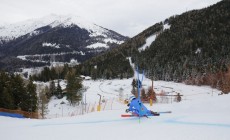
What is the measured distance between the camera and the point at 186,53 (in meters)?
152

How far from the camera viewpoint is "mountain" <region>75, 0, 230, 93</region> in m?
114

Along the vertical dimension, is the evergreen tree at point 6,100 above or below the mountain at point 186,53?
below

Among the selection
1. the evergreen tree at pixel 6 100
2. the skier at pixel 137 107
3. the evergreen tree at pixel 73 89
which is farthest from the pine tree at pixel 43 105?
the skier at pixel 137 107

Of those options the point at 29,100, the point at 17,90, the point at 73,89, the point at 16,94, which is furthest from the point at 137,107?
the point at 73,89

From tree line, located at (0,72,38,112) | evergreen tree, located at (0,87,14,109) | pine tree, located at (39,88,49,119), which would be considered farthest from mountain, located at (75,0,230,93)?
evergreen tree, located at (0,87,14,109)

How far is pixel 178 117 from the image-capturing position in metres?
16.4

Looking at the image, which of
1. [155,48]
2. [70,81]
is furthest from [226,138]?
[155,48]

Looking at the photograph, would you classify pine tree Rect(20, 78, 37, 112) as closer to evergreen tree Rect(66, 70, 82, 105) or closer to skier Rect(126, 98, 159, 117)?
evergreen tree Rect(66, 70, 82, 105)

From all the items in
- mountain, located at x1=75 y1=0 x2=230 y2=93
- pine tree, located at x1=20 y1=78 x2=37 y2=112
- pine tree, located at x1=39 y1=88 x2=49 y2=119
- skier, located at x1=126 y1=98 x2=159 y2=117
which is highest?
mountain, located at x1=75 y1=0 x2=230 y2=93

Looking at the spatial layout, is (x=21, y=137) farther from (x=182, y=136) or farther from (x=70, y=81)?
(x=70, y=81)

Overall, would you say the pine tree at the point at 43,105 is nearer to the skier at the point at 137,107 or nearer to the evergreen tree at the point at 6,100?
the evergreen tree at the point at 6,100

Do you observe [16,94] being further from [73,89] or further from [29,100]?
[73,89]

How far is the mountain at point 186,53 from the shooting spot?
114m

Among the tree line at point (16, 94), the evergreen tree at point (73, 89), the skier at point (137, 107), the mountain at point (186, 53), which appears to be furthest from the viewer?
the mountain at point (186, 53)
